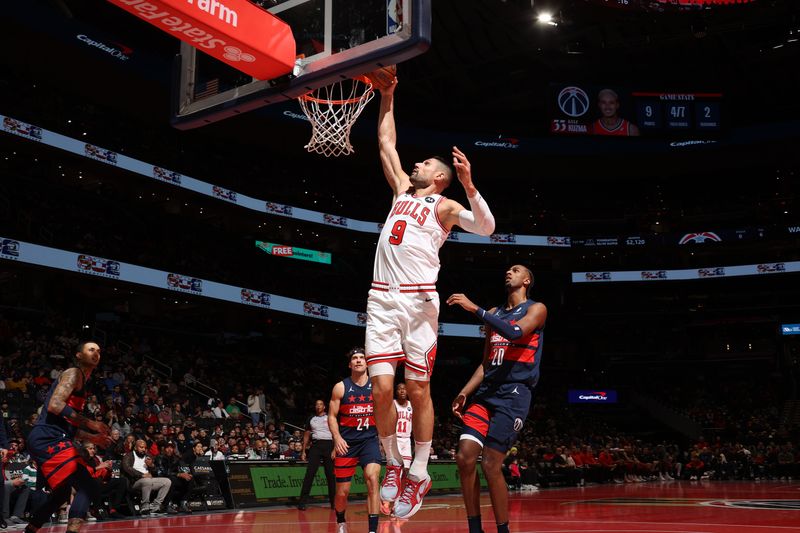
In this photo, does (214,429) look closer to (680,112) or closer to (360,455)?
(360,455)

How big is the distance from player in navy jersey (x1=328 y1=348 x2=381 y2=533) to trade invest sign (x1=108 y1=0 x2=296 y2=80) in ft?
12.0

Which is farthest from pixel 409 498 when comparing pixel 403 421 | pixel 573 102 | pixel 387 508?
pixel 573 102

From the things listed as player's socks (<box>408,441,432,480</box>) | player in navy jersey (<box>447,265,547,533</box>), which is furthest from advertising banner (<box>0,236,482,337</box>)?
player's socks (<box>408,441,432,480</box>)

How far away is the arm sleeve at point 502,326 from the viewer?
6.43 metres

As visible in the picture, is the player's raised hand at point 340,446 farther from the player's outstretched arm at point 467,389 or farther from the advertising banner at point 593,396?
the advertising banner at point 593,396

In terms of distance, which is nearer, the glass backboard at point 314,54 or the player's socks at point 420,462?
the player's socks at point 420,462

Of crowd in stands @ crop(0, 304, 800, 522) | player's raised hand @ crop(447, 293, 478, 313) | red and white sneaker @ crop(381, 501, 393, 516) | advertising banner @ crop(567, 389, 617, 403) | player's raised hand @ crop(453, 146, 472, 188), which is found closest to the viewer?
player's raised hand @ crop(453, 146, 472, 188)

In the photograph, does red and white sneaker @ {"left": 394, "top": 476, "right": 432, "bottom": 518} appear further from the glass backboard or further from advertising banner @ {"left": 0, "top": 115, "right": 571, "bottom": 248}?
advertising banner @ {"left": 0, "top": 115, "right": 571, "bottom": 248}

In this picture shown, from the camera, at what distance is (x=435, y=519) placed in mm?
11766

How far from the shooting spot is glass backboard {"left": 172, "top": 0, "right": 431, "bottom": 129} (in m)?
6.65

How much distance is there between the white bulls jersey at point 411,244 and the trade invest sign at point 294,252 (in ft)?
105

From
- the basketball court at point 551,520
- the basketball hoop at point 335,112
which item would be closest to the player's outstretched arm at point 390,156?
the basketball hoop at point 335,112

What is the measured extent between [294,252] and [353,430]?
29.3 meters

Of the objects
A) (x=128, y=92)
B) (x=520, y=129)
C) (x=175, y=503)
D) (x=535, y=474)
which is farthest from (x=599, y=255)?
(x=175, y=503)
